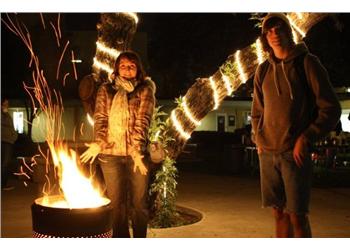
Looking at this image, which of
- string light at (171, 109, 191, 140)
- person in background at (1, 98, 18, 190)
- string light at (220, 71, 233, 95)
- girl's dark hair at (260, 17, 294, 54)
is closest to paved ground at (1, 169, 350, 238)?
person in background at (1, 98, 18, 190)

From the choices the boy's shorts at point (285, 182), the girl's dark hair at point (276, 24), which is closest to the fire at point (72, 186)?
the boy's shorts at point (285, 182)

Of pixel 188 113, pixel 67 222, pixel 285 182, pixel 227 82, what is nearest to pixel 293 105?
pixel 285 182

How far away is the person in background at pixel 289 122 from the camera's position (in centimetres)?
386

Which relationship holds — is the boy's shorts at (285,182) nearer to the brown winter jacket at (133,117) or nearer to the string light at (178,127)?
the brown winter jacket at (133,117)

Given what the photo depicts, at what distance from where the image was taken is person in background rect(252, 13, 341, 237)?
3863 millimetres

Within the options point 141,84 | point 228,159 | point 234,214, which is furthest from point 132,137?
point 228,159

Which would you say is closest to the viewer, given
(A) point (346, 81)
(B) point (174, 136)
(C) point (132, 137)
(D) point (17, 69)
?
(C) point (132, 137)

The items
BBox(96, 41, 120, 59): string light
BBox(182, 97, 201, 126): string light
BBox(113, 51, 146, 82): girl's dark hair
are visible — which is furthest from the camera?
BBox(182, 97, 201, 126): string light

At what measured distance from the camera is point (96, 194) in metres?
4.75

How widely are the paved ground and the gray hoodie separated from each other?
116 inches

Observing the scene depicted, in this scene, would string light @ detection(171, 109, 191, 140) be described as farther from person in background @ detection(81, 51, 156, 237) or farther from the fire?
the fire

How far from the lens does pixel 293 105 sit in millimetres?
3947

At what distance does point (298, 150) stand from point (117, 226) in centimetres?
225
